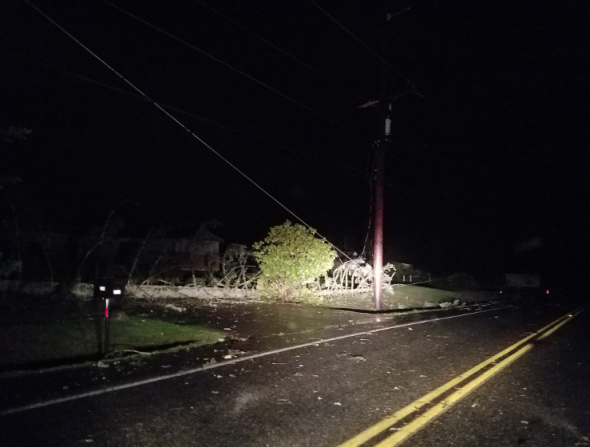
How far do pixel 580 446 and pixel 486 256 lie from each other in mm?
69637

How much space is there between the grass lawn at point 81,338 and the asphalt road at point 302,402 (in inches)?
47.1

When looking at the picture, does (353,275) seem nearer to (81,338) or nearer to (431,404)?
(81,338)

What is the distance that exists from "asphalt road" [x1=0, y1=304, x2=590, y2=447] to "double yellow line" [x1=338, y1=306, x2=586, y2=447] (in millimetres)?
97

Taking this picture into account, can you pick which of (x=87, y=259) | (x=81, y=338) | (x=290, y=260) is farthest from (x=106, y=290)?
(x=87, y=259)

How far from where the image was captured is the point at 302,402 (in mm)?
6613

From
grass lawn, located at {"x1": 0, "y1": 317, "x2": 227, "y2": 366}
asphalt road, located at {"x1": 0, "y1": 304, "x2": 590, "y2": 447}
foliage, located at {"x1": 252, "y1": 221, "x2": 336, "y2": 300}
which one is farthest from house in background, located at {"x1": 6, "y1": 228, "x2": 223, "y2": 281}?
asphalt road, located at {"x1": 0, "y1": 304, "x2": 590, "y2": 447}

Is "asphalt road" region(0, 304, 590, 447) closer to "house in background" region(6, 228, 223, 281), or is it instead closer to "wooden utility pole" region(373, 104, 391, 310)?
"house in background" region(6, 228, 223, 281)

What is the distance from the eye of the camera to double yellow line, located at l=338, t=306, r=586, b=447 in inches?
212

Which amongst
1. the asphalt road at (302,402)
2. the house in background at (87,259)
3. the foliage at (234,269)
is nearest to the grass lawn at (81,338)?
the asphalt road at (302,402)

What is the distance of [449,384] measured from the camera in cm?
773

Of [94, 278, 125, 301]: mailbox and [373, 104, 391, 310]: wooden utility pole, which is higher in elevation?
[373, 104, 391, 310]: wooden utility pole

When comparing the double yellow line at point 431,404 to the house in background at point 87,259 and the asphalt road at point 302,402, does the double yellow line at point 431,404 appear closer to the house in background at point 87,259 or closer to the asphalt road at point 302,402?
the asphalt road at point 302,402

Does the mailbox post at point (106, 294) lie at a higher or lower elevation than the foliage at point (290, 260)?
lower

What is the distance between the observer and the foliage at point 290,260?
2028cm
